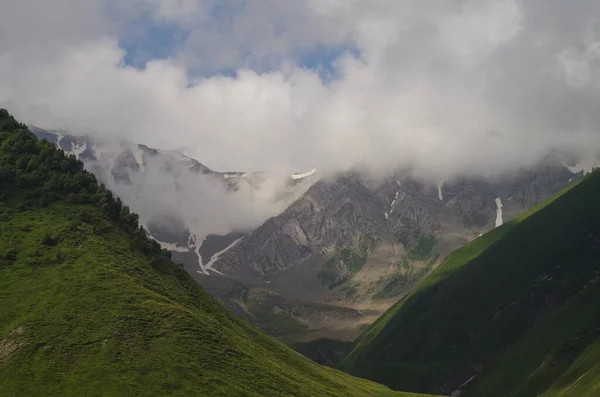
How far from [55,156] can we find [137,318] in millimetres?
89257

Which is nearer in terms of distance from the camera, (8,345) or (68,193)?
(8,345)

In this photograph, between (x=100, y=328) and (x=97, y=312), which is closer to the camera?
(x=100, y=328)

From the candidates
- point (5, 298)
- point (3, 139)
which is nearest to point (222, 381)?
point (5, 298)

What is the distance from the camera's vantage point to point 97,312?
118 m

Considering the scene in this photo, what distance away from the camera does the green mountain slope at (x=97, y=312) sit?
102875 mm

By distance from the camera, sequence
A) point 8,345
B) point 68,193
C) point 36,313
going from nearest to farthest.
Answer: point 8,345 → point 36,313 → point 68,193

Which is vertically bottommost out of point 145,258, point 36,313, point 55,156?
point 36,313

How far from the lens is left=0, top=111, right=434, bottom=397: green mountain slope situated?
102875 millimetres

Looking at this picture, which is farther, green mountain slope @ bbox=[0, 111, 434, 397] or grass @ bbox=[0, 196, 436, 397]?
green mountain slope @ bbox=[0, 111, 434, 397]

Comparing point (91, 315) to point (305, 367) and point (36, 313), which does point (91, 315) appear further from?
point (305, 367)

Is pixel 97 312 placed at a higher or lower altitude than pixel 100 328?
higher

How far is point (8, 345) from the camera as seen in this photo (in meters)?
107

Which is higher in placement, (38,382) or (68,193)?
(68,193)

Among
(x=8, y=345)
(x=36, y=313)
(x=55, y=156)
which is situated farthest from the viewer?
(x=55, y=156)
